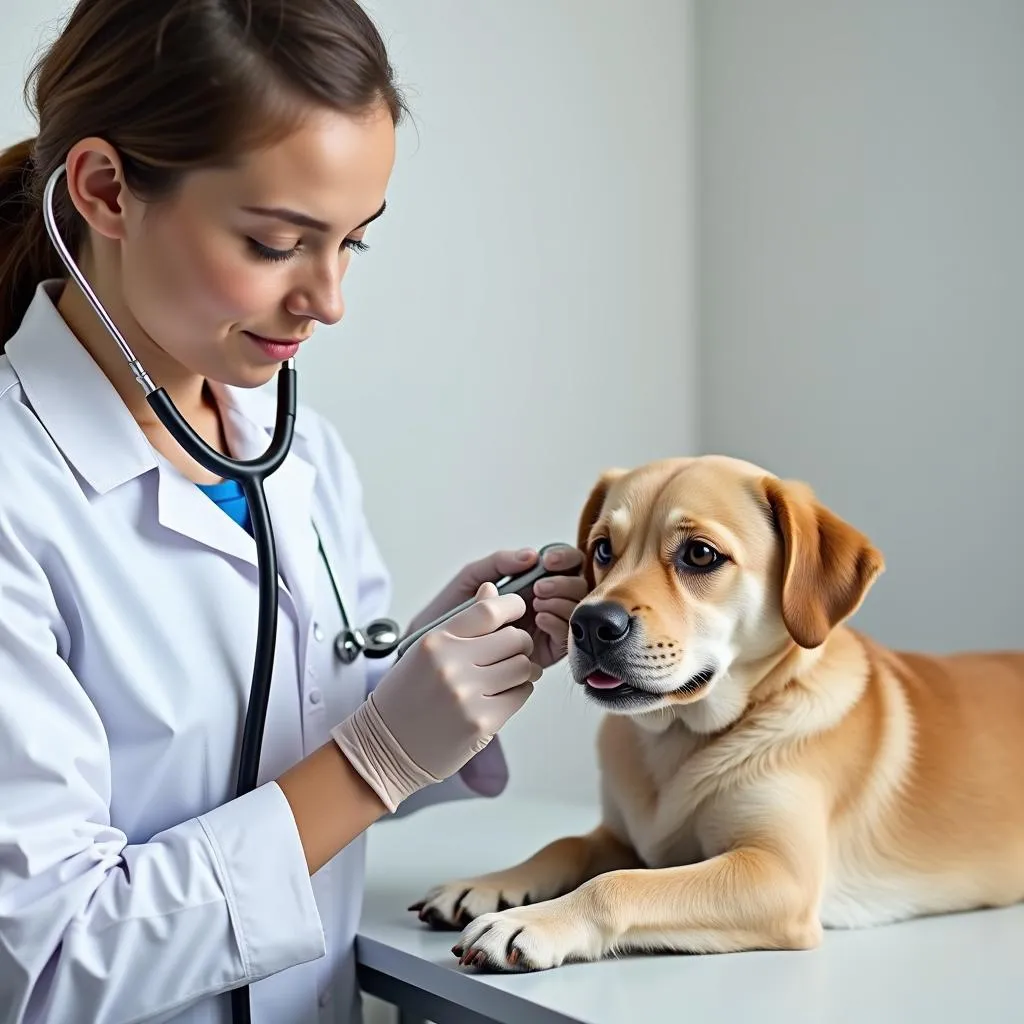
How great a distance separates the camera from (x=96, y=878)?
96 cm

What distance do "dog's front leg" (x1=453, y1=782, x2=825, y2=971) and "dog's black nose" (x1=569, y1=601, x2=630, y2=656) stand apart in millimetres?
215

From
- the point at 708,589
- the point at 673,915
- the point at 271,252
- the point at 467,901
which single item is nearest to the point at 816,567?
the point at 708,589

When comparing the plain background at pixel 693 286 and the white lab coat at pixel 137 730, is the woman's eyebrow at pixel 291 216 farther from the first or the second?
the plain background at pixel 693 286

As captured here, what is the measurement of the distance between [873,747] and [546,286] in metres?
1.21

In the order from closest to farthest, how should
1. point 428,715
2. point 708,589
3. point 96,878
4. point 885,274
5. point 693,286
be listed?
point 96,878 → point 428,715 → point 708,589 → point 885,274 → point 693,286

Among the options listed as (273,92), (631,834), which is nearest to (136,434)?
(273,92)

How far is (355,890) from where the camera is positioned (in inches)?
49.4

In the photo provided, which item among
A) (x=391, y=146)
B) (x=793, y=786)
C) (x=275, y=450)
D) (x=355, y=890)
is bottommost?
(x=355, y=890)

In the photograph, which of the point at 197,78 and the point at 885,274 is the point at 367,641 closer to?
the point at 197,78

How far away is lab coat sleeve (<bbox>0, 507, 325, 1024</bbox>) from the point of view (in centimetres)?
94

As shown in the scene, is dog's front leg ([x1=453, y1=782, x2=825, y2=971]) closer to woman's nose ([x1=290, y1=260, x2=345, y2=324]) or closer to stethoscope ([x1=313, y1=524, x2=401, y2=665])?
stethoscope ([x1=313, y1=524, x2=401, y2=665])

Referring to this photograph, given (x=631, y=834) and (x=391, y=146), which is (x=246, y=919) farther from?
(x=391, y=146)

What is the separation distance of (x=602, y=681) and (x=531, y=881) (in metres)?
0.26

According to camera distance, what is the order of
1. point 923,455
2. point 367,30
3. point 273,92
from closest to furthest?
point 273,92
point 367,30
point 923,455
